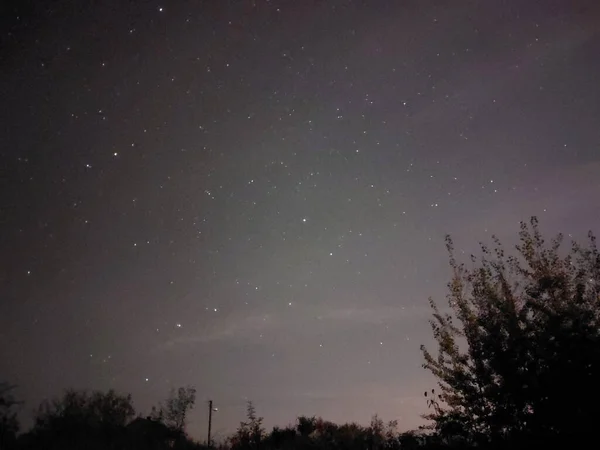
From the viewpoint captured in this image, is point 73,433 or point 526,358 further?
point 73,433

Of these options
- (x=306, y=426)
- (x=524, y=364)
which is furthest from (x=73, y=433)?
(x=524, y=364)

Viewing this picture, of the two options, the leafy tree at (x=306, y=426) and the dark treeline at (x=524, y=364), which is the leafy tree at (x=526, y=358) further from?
the leafy tree at (x=306, y=426)

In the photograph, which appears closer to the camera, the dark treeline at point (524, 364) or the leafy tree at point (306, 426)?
the dark treeline at point (524, 364)

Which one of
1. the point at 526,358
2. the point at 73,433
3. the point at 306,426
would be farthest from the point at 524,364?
the point at 73,433

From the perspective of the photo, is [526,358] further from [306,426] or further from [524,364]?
[306,426]

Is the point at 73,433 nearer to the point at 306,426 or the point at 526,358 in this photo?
the point at 306,426

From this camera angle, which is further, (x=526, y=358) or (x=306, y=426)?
(x=306, y=426)

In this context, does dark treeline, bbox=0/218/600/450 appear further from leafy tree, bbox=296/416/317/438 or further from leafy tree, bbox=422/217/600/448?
leafy tree, bbox=296/416/317/438

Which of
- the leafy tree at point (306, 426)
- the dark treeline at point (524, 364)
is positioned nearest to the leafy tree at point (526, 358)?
the dark treeline at point (524, 364)

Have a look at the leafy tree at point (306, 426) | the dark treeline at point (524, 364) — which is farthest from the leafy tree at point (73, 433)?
the dark treeline at point (524, 364)

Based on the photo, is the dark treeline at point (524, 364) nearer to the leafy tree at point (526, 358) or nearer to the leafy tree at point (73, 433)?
the leafy tree at point (526, 358)

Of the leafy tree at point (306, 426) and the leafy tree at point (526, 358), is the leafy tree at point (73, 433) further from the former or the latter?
the leafy tree at point (526, 358)

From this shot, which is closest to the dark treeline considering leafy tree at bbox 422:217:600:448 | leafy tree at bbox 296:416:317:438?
leafy tree at bbox 422:217:600:448

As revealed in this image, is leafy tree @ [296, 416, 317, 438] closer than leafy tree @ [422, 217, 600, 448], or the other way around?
leafy tree @ [422, 217, 600, 448]
